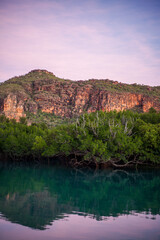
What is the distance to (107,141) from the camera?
36.3 meters

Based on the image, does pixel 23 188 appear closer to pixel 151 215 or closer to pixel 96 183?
pixel 96 183

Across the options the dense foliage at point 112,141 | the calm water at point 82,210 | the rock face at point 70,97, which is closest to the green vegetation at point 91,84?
the rock face at point 70,97

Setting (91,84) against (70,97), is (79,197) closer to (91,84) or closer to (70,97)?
(70,97)

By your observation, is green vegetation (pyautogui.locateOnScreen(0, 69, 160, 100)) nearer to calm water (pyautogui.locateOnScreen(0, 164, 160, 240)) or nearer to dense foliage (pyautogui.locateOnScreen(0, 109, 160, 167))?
dense foliage (pyautogui.locateOnScreen(0, 109, 160, 167))

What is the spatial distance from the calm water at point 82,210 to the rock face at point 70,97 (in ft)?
297

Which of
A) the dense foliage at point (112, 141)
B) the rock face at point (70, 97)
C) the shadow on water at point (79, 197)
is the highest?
the rock face at point (70, 97)

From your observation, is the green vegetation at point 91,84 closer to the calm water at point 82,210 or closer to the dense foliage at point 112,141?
the dense foliage at point 112,141

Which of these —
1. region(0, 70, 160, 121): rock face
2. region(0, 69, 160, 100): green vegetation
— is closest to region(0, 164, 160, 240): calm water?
region(0, 70, 160, 121): rock face

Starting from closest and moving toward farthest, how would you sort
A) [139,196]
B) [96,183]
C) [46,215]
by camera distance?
1. [46,215]
2. [139,196]
3. [96,183]

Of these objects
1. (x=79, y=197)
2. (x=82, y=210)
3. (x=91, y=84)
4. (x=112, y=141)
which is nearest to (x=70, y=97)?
(x=91, y=84)

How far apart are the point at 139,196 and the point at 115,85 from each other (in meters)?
126

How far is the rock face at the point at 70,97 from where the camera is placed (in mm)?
118000

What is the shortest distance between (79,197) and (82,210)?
4514 mm

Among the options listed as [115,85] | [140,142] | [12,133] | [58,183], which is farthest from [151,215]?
[115,85]
